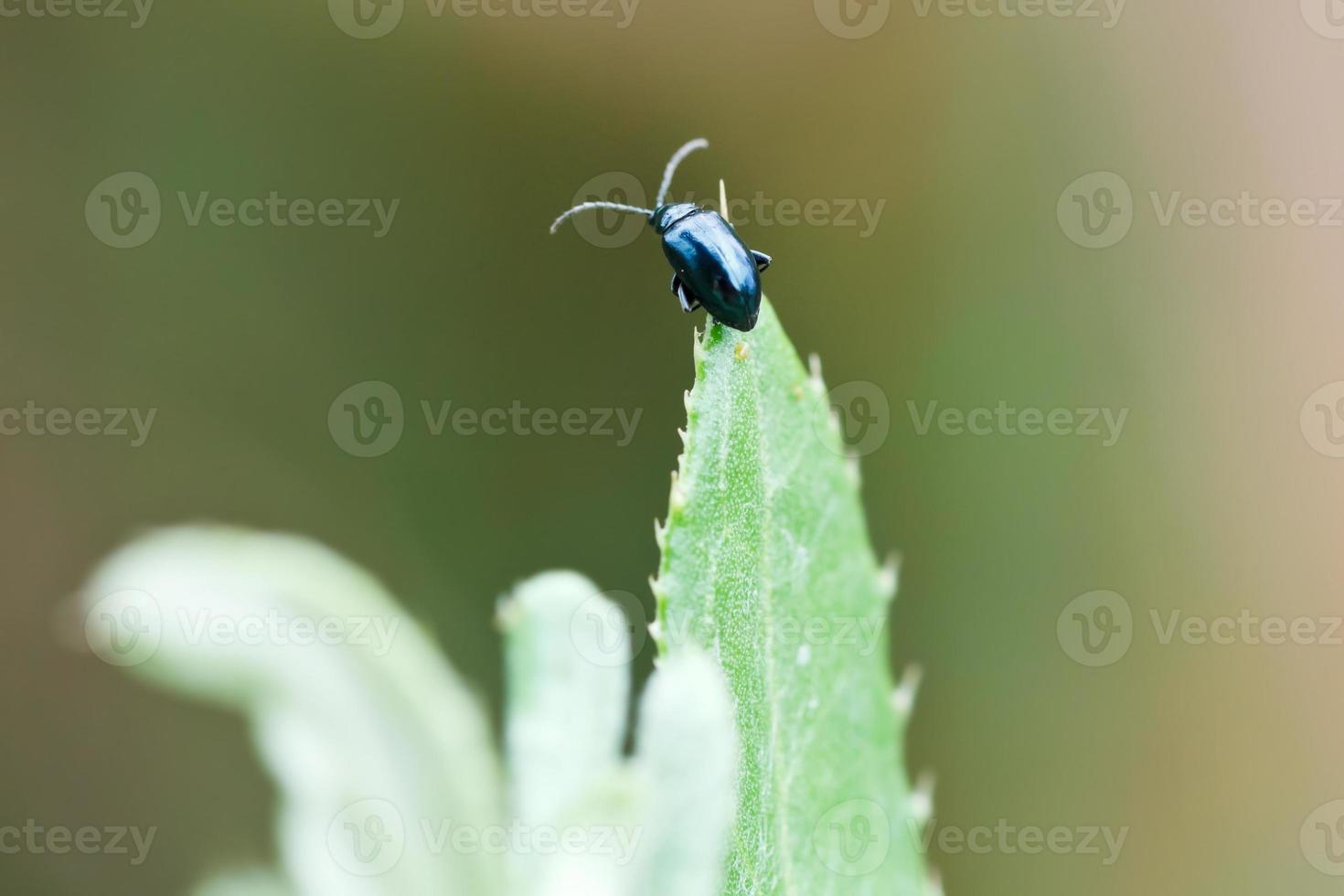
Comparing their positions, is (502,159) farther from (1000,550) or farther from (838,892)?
(838,892)

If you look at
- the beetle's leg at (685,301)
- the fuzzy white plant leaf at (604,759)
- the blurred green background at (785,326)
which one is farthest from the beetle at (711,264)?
the blurred green background at (785,326)

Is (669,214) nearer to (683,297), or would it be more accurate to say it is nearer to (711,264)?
(683,297)

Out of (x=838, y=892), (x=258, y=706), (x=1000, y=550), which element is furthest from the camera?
(x=1000, y=550)

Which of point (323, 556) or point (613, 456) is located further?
point (613, 456)

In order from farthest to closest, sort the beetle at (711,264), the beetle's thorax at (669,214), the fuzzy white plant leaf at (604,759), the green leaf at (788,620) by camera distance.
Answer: the beetle's thorax at (669,214)
the beetle at (711,264)
the green leaf at (788,620)
the fuzzy white plant leaf at (604,759)

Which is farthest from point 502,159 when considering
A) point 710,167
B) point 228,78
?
point 228,78

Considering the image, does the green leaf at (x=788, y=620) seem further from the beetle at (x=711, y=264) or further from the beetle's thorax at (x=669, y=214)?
the beetle's thorax at (x=669, y=214)

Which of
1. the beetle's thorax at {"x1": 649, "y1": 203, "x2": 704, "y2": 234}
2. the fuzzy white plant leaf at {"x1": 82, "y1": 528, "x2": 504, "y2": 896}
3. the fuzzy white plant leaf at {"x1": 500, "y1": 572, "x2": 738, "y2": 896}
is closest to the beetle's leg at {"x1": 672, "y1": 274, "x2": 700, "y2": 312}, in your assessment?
the beetle's thorax at {"x1": 649, "y1": 203, "x2": 704, "y2": 234}
